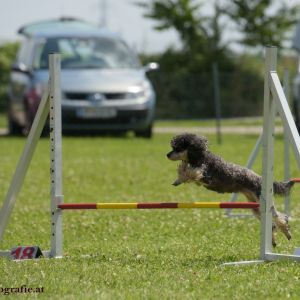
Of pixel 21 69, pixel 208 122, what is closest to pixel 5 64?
pixel 208 122

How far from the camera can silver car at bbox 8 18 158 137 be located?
2070 cm

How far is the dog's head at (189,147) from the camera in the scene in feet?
27.1

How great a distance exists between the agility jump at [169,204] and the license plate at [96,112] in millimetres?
12355

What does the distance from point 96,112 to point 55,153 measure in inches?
496

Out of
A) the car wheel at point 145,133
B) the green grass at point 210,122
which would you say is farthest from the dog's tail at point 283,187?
the green grass at point 210,122

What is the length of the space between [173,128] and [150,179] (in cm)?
1090

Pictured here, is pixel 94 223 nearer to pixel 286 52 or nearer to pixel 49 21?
pixel 49 21

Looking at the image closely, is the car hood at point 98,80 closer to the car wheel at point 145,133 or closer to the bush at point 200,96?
the car wheel at point 145,133

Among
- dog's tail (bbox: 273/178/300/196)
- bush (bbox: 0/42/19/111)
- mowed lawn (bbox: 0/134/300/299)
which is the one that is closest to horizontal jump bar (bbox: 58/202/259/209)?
mowed lawn (bbox: 0/134/300/299)

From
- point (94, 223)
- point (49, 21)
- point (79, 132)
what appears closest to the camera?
point (94, 223)

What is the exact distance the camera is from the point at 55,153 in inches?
322

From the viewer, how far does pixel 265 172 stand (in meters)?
7.82

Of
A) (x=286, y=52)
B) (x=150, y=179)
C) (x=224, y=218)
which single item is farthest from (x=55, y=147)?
(x=286, y=52)

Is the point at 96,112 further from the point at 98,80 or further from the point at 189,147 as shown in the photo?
the point at 189,147
